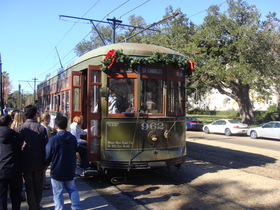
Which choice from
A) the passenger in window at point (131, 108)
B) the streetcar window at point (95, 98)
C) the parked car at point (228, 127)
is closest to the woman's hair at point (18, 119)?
the streetcar window at point (95, 98)

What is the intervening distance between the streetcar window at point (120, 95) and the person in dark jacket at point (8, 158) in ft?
8.72

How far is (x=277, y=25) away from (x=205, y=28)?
26.1ft

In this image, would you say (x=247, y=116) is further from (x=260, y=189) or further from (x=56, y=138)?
(x=56, y=138)

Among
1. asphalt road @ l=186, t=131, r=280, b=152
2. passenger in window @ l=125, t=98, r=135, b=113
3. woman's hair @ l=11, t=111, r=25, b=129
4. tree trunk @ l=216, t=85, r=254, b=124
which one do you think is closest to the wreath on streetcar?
passenger in window @ l=125, t=98, r=135, b=113

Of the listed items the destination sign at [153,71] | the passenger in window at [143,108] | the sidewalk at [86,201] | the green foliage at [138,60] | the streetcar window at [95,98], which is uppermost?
the green foliage at [138,60]

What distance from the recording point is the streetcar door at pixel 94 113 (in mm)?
6527

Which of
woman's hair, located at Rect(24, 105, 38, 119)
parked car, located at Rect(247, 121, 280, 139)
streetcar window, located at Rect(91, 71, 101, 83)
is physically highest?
streetcar window, located at Rect(91, 71, 101, 83)

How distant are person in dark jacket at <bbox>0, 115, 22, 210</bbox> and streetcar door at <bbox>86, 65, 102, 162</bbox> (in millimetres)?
2374

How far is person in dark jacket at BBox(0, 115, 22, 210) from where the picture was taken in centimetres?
404

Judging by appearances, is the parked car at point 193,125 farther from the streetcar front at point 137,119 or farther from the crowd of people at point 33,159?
the crowd of people at point 33,159

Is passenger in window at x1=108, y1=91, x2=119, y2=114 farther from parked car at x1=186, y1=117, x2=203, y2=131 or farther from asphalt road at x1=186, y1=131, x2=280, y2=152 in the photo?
parked car at x1=186, y1=117, x2=203, y2=131

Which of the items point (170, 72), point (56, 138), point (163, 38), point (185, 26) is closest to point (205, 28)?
point (185, 26)

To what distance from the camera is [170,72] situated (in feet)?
22.7

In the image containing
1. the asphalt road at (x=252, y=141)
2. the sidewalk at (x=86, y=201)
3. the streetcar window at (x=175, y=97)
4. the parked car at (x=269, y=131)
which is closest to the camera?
A: the sidewalk at (x=86, y=201)
